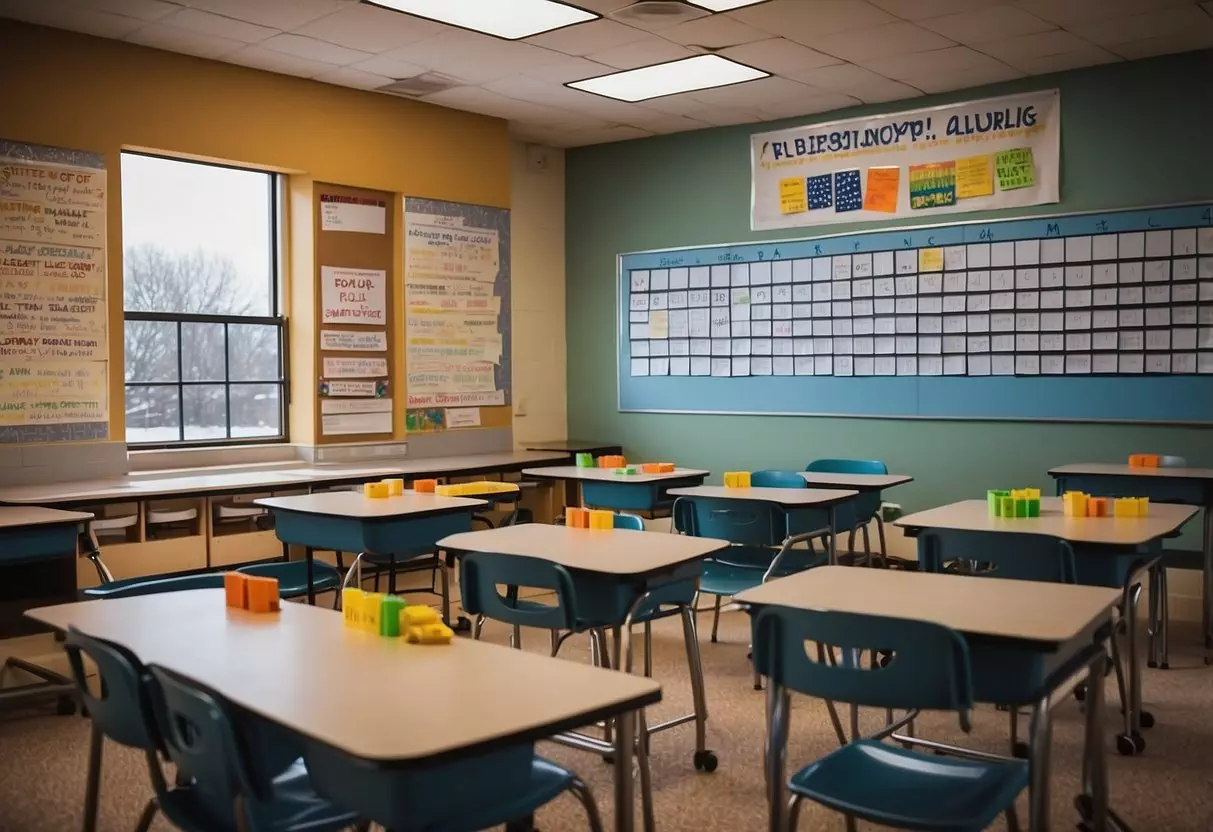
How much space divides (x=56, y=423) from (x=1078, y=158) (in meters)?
5.37

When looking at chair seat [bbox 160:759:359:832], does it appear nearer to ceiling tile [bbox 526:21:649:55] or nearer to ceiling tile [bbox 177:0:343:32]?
ceiling tile [bbox 177:0:343:32]

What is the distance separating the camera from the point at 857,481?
5273 millimetres

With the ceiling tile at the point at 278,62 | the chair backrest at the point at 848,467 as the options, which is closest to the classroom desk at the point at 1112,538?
the chair backrest at the point at 848,467

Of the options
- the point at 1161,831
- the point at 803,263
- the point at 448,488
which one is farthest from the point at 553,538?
the point at 803,263

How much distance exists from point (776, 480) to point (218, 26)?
3.39m

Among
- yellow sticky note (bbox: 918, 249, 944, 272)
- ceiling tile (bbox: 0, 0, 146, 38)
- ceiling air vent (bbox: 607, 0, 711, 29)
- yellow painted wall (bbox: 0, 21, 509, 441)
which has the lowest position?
yellow sticky note (bbox: 918, 249, 944, 272)

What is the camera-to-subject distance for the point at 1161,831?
2971mm

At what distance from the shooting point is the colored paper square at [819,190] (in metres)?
6.82

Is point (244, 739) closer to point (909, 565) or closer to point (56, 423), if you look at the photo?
point (56, 423)

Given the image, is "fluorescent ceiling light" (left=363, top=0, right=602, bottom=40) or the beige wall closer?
"fluorescent ceiling light" (left=363, top=0, right=602, bottom=40)

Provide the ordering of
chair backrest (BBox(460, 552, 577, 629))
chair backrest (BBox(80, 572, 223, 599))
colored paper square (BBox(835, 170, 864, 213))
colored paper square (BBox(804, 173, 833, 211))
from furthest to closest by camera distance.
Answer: colored paper square (BBox(804, 173, 833, 211))
colored paper square (BBox(835, 170, 864, 213))
chair backrest (BBox(80, 572, 223, 599))
chair backrest (BBox(460, 552, 577, 629))

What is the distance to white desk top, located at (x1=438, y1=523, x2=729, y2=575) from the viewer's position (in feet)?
9.88

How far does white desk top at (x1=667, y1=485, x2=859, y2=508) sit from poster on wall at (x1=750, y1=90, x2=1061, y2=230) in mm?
2442

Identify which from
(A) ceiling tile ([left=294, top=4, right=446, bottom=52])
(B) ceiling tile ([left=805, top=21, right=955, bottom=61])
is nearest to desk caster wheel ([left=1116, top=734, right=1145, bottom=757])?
(B) ceiling tile ([left=805, top=21, right=955, bottom=61])
